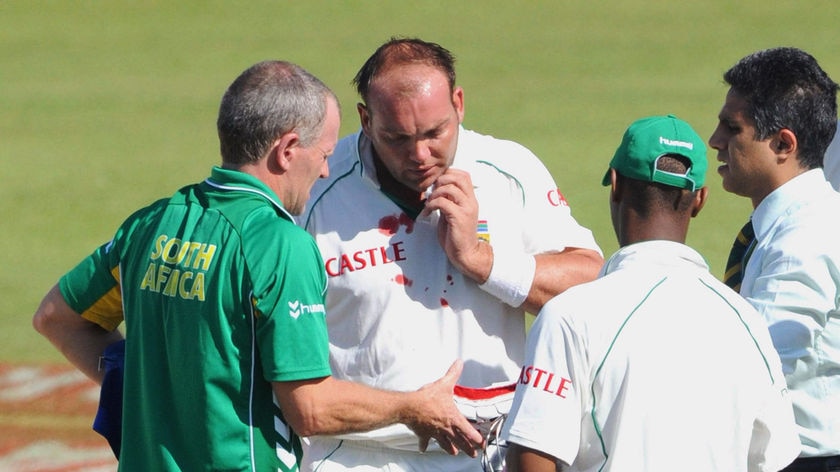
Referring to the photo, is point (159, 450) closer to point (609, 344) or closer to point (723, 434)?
point (609, 344)

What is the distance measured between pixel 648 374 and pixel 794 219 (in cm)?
103

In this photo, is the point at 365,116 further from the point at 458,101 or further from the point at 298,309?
the point at 298,309

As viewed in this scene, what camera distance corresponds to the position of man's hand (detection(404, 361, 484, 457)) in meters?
3.47

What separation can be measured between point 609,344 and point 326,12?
424 inches

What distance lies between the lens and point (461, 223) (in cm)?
383

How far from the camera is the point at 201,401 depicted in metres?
3.21

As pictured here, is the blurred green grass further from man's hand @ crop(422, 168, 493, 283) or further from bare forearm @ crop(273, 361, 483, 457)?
bare forearm @ crop(273, 361, 483, 457)

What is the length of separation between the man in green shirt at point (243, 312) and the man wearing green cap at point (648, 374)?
1.62ft

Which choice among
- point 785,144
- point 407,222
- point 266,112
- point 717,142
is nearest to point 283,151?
point 266,112

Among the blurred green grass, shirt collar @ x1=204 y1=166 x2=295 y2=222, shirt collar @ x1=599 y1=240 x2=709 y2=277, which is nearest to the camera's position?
shirt collar @ x1=599 y1=240 x2=709 y2=277

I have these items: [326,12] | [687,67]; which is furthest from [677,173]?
[326,12]

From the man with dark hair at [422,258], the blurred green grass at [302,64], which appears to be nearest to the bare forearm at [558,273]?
the man with dark hair at [422,258]

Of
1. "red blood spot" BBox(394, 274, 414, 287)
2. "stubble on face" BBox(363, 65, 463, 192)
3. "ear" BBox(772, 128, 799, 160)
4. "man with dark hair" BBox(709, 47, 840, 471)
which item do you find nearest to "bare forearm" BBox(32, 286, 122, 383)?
"red blood spot" BBox(394, 274, 414, 287)

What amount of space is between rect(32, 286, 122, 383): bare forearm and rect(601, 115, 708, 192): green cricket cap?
1481 millimetres
